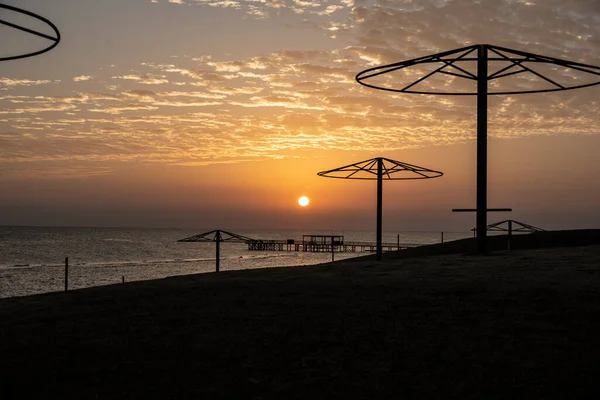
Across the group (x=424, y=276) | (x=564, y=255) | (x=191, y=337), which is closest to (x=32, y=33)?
(x=191, y=337)

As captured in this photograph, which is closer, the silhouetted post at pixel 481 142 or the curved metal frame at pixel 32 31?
the curved metal frame at pixel 32 31

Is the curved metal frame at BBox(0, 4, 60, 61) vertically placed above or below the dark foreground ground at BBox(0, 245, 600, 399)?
above

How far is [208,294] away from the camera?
9.78 m

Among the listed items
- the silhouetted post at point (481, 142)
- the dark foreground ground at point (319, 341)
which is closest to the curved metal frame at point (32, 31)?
the dark foreground ground at point (319, 341)

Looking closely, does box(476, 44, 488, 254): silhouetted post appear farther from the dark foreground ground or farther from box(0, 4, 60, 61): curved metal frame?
box(0, 4, 60, 61): curved metal frame

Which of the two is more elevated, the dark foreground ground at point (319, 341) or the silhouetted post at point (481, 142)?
the silhouetted post at point (481, 142)

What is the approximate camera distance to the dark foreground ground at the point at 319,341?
214 inches

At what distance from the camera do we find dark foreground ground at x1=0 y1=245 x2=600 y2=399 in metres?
5.44

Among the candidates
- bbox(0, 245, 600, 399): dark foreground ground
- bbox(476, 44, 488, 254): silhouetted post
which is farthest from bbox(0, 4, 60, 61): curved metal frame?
bbox(476, 44, 488, 254): silhouetted post

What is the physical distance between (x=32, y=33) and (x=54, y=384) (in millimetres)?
5594

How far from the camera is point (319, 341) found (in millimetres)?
6656

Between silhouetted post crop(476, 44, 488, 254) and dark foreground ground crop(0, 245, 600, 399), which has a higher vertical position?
silhouetted post crop(476, 44, 488, 254)

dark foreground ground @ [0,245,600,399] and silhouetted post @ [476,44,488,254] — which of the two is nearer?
dark foreground ground @ [0,245,600,399]

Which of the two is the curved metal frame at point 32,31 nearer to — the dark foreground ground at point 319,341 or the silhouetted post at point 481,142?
the dark foreground ground at point 319,341
